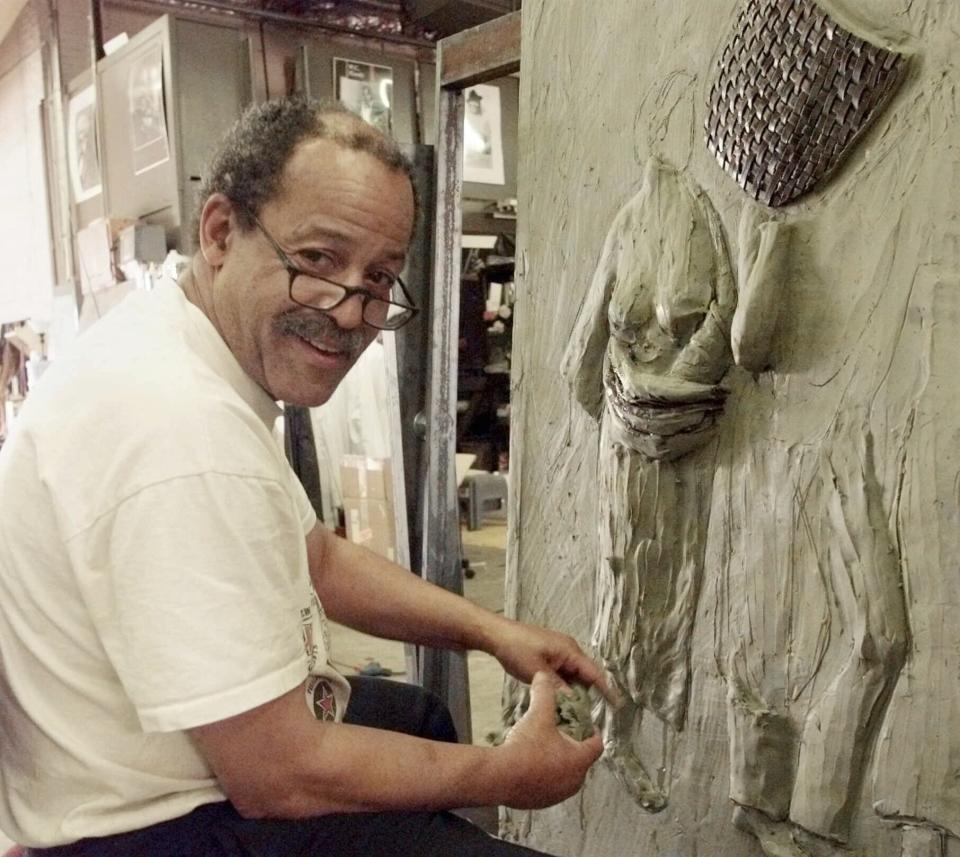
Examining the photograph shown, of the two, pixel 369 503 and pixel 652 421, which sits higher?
pixel 652 421

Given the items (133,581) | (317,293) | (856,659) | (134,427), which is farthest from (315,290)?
(856,659)

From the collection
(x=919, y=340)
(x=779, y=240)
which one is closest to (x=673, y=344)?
(x=779, y=240)

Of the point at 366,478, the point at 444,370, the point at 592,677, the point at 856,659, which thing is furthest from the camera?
the point at 366,478

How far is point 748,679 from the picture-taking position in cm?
111

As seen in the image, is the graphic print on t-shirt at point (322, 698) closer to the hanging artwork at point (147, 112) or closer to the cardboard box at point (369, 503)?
the cardboard box at point (369, 503)

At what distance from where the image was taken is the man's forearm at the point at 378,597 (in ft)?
4.38

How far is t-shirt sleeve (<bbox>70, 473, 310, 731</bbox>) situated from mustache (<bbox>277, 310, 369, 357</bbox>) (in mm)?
222

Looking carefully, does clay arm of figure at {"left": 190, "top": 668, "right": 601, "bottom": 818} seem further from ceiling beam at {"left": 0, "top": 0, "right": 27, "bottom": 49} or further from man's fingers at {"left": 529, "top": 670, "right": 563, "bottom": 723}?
ceiling beam at {"left": 0, "top": 0, "right": 27, "bottom": 49}

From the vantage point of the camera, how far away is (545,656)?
1235mm

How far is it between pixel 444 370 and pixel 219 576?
959 mm

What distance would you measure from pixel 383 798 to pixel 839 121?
0.82 meters

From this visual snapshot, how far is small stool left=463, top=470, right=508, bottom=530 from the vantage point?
12.7 feet

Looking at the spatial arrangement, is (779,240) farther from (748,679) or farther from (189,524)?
(189,524)

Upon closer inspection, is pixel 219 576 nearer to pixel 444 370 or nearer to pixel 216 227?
pixel 216 227
